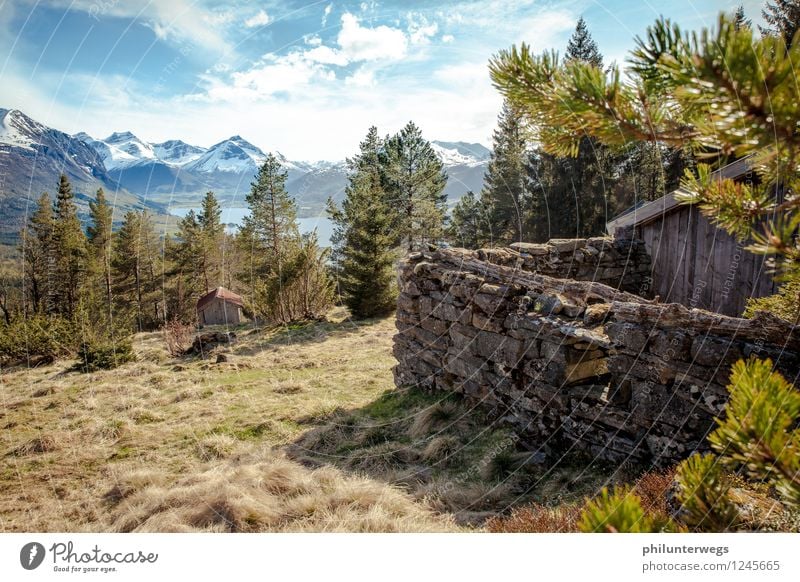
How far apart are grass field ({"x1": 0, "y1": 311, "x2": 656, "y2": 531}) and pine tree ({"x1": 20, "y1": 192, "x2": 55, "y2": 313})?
2041 cm

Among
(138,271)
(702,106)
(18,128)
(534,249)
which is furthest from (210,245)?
(702,106)

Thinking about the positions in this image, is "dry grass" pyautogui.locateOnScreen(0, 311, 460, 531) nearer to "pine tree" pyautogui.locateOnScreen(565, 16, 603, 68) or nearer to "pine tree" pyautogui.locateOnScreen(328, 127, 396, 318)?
"pine tree" pyautogui.locateOnScreen(565, 16, 603, 68)

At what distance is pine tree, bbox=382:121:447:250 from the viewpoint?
75.4 ft

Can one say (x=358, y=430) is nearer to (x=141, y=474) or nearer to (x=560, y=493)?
Answer: (x=141, y=474)

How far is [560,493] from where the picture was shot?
4469 millimetres

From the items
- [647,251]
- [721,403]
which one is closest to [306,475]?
[721,403]

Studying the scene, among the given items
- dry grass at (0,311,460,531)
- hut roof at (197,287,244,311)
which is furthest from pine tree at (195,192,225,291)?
dry grass at (0,311,460,531)

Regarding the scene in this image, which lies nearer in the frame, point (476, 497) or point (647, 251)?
point (476, 497)

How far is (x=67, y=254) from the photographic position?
29.3 metres

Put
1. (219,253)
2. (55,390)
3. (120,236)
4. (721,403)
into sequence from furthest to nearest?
(219,253)
(120,236)
(55,390)
(721,403)

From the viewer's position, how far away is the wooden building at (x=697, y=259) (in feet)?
23.5

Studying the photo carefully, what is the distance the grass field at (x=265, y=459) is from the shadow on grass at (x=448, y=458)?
24 mm

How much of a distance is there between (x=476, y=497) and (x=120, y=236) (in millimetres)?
41341

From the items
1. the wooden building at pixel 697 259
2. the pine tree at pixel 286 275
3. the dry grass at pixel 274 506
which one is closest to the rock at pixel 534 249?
the wooden building at pixel 697 259
